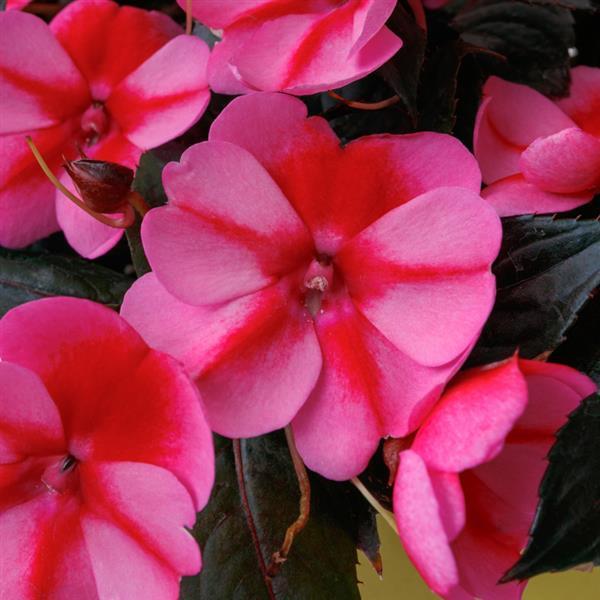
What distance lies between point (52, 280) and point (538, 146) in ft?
1.08

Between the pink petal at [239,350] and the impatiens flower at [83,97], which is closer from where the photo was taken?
the pink petal at [239,350]

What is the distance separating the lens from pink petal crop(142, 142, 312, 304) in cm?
40

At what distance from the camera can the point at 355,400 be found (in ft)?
1.38

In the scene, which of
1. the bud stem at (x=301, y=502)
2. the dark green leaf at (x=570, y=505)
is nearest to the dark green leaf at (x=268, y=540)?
Answer: the bud stem at (x=301, y=502)

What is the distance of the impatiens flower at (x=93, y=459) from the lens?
0.39 meters

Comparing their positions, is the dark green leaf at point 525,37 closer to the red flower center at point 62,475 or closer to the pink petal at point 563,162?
the pink petal at point 563,162

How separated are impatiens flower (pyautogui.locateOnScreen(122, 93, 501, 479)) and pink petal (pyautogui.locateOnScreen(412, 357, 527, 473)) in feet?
0.05

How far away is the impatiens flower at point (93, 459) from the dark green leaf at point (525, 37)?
1.08 feet

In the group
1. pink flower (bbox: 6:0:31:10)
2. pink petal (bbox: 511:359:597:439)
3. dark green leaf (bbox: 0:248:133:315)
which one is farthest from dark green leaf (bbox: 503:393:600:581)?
pink flower (bbox: 6:0:31:10)

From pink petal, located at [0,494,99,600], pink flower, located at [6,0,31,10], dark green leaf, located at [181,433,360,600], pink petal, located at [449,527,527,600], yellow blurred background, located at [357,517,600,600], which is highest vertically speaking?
pink flower, located at [6,0,31,10]

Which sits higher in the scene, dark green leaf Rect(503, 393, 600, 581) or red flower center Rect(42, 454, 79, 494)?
dark green leaf Rect(503, 393, 600, 581)

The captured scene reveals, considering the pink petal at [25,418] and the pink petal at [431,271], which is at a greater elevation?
the pink petal at [431,271]

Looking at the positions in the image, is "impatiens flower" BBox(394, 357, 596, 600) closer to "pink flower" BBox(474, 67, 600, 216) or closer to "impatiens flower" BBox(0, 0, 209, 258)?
"pink flower" BBox(474, 67, 600, 216)

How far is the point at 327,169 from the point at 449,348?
0.10 metres
